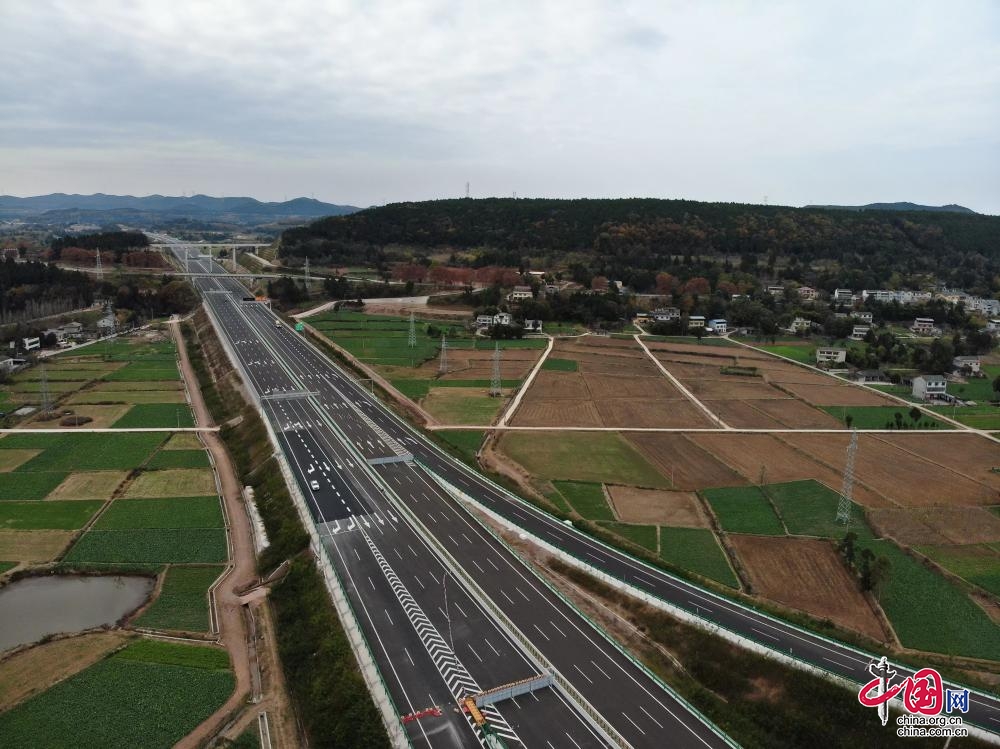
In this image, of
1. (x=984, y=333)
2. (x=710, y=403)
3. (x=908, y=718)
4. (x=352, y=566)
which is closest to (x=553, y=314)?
(x=710, y=403)

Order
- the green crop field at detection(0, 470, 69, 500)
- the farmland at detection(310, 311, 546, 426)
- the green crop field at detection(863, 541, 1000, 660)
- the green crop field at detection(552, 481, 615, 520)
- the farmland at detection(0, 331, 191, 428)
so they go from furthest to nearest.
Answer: the farmland at detection(310, 311, 546, 426) → the farmland at detection(0, 331, 191, 428) → the green crop field at detection(0, 470, 69, 500) → the green crop field at detection(552, 481, 615, 520) → the green crop field at detection(863, 541, 1000, 660)

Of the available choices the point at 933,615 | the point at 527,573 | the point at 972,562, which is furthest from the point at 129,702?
the point at 972,562

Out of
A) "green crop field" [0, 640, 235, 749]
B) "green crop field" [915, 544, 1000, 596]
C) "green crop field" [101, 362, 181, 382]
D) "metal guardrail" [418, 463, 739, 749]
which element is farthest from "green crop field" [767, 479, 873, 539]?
"green crop field" [101, 362, 181, 382]

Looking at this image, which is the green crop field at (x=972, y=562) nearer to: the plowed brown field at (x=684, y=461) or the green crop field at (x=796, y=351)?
the plowed brown field at (x=684, y=461)

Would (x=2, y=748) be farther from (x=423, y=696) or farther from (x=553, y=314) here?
(x=553, y=314)

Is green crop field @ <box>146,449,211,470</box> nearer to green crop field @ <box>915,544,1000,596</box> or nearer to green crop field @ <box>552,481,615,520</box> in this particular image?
green crop field @ <box>552,481,615,520</box>

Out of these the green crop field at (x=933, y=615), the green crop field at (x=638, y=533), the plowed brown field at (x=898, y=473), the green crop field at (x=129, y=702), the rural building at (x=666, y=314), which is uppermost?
the rural building at (x=666, y=314)

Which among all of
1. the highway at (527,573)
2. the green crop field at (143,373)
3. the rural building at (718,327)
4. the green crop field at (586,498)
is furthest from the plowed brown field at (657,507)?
the rural building at (718,327)
